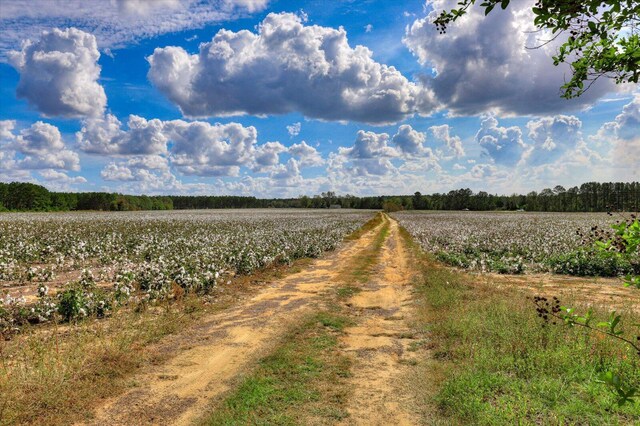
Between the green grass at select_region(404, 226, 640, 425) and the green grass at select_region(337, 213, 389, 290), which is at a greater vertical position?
the green grass at select_region(404, 226, 640, 425)

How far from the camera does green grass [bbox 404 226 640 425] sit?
6.12 meters

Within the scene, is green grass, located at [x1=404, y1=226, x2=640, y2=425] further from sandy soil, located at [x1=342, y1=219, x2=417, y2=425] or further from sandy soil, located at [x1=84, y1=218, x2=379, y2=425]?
sandy soil, located at [x1=84, y1=218, x2=379, y2=425]

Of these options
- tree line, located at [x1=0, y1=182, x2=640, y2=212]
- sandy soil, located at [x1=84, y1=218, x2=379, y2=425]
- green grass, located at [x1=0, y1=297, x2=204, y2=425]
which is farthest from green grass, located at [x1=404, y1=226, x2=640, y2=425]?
tree line, located at [x1=0, y1=182, x2=640, y2=212]

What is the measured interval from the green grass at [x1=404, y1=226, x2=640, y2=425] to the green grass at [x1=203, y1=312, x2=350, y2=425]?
6.08 feet

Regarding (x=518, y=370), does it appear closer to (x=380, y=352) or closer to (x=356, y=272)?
(x=380, y=352)

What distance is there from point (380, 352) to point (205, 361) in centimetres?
434

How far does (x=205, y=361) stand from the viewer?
8.81 m

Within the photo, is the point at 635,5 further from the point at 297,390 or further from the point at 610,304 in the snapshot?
the point at 610,304

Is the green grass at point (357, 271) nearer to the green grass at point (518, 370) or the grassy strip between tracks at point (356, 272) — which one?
the grassy strip between tracks at point (356, 272)

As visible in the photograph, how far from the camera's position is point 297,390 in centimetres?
735

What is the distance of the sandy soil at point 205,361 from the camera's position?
6.66 m

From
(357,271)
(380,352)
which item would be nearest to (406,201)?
(357,271)

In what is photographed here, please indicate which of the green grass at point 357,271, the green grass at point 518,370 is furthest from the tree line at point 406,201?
the green grass at point 518,370

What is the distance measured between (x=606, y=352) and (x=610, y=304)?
6817 millimetres
